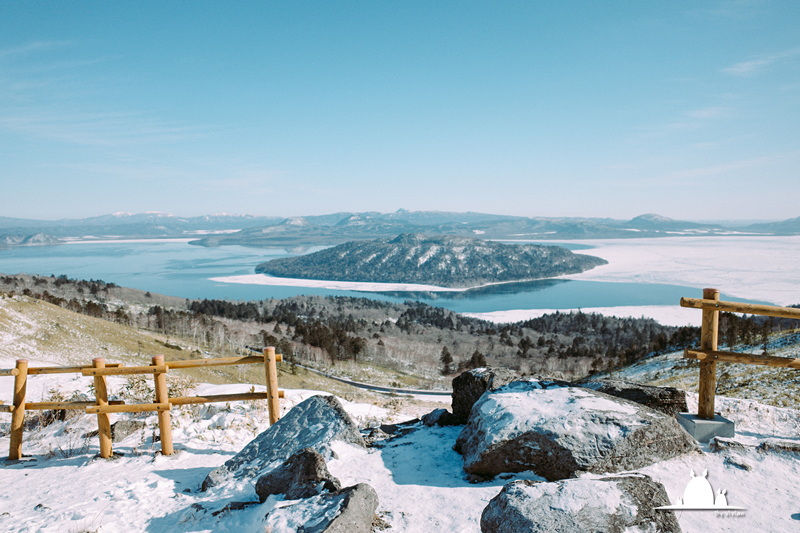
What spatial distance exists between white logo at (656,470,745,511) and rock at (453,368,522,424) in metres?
3.78

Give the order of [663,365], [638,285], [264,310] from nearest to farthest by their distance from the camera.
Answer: [663,365] < [264,310] < [638,285]

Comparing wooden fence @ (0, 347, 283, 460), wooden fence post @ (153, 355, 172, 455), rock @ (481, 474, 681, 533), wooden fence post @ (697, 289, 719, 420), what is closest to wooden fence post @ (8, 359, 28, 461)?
wooden fence @ (0, 347, 283, 460)

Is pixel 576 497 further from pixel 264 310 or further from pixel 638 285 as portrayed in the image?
pixel 638 285

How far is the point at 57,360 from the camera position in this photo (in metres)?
30.2

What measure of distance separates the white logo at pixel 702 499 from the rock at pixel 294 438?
5.09 meters

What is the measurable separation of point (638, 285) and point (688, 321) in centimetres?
7322

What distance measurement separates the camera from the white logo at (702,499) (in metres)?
5.67

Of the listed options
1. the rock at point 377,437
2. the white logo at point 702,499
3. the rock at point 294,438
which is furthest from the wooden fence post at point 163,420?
the white logo at point 702,499

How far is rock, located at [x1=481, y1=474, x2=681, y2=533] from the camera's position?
4.60 m

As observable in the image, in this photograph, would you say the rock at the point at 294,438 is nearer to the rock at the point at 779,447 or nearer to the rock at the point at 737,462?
→ the rock at the point at 737,462

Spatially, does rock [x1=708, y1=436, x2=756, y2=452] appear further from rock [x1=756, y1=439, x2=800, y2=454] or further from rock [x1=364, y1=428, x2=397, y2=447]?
rock [x1=364, y1=428, x2=397, y2=447]

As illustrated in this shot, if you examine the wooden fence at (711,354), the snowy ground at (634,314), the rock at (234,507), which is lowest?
the snowy ground at (634,314)

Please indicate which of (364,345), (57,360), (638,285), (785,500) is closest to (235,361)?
(785,500)

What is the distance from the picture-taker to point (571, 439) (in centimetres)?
638
